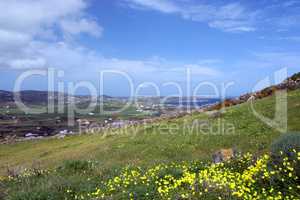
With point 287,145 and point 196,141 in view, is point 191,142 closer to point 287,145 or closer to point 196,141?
point 196,141

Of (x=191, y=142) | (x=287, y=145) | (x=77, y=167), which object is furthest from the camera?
(x=191, y=142)

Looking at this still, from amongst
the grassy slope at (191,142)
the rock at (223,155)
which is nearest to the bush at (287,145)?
the rock at (223,155)

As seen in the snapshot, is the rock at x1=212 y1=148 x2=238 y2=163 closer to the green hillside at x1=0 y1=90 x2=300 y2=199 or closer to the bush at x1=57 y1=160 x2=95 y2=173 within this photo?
the green hillside at x1=0 y1=90 x2=300 y2=199

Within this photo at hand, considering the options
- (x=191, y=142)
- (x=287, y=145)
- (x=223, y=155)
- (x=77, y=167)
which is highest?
Answer: (x=287, y=145)

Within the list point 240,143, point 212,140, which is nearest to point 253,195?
point 240,143

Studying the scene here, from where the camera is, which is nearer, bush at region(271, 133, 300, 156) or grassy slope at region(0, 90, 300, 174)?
bush at region(271, 133, 300, 156)

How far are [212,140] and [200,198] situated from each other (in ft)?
51.8

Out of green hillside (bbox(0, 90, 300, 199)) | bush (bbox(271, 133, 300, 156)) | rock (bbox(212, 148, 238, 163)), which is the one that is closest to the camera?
bush (bbox(271, 133, 300, 156))

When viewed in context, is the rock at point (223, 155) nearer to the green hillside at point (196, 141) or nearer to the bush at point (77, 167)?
the green hillside at point (196, 141)

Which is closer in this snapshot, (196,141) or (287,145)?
(287,145)

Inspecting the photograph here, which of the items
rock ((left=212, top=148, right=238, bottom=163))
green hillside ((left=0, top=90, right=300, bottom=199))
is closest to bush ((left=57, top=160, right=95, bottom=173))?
green hillside ((left=0, top=90, right=300, bottom=199))

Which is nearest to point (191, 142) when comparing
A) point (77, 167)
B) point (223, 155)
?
point (223, 155)

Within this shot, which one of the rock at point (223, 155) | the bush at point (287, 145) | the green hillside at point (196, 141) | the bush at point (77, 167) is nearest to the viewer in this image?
the bush at point (287, 145)

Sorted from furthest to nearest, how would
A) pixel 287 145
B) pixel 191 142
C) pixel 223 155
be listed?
1. pixel 191 142
2. pixel 223 155
3. pixel 287 145
